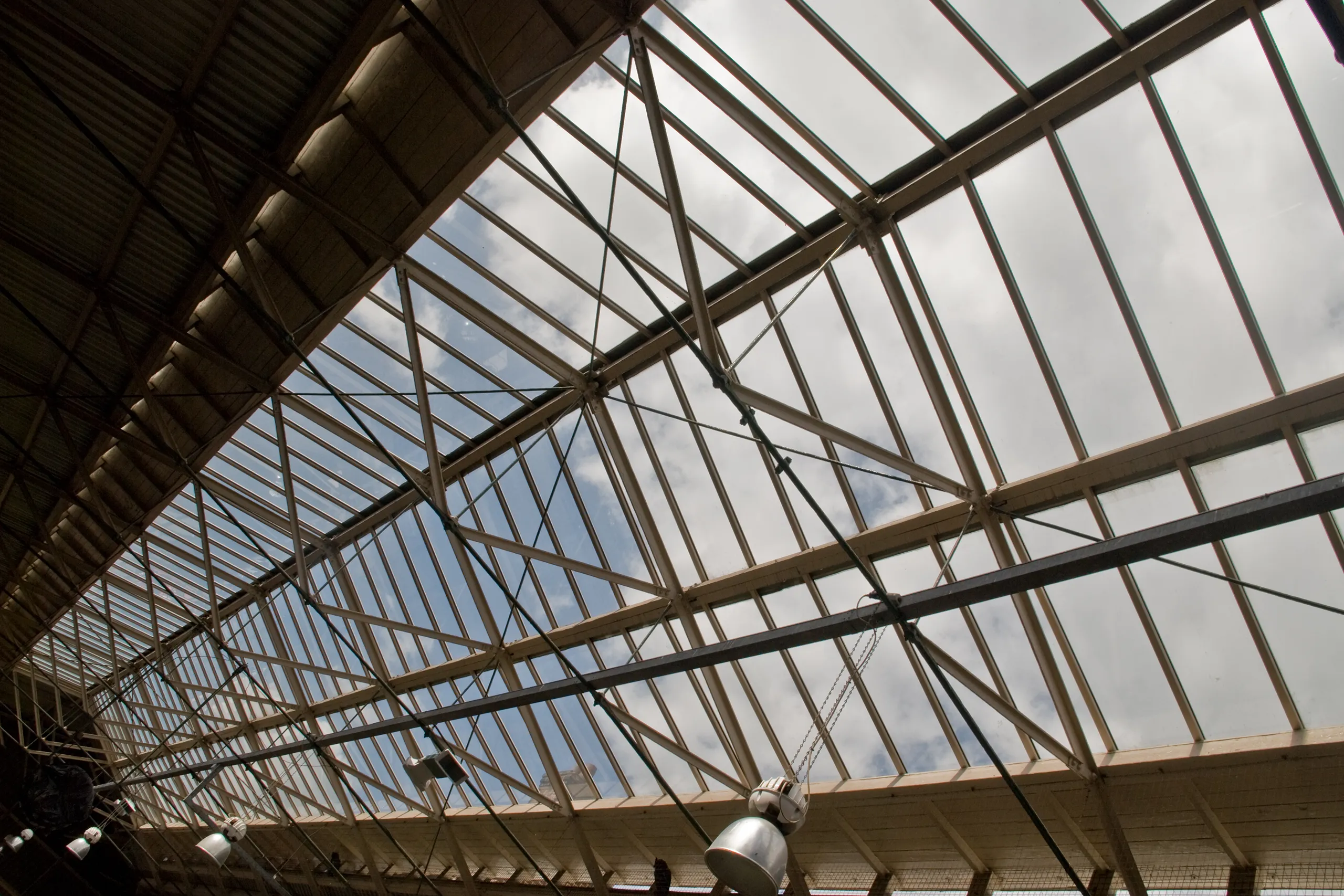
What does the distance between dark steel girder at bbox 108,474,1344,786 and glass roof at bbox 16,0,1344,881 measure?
2.18 metres

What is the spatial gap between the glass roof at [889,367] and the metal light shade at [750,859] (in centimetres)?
402

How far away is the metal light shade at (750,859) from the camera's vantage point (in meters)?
5.55

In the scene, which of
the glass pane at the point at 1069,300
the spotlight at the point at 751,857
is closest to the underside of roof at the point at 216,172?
the glass pane at the point at 1069,300

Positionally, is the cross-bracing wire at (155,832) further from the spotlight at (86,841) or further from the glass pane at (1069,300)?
the glass pane at (1069,300)

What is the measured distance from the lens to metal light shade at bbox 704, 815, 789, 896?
5.55 metres

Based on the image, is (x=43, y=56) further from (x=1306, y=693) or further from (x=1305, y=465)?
(x=1306, y=693)

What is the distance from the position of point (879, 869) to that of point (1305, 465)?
7878 mm

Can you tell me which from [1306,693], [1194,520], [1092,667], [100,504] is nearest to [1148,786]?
[1092,667]

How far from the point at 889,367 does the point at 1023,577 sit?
395 centimetres

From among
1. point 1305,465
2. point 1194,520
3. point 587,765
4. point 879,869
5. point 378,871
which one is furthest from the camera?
point 378,871

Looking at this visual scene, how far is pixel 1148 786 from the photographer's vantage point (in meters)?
8.73

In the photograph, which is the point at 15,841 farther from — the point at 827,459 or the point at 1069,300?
the point at 1069,300

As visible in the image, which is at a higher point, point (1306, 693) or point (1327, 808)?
point (1306, 693)

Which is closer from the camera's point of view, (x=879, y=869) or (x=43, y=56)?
(x=43, y=56)
